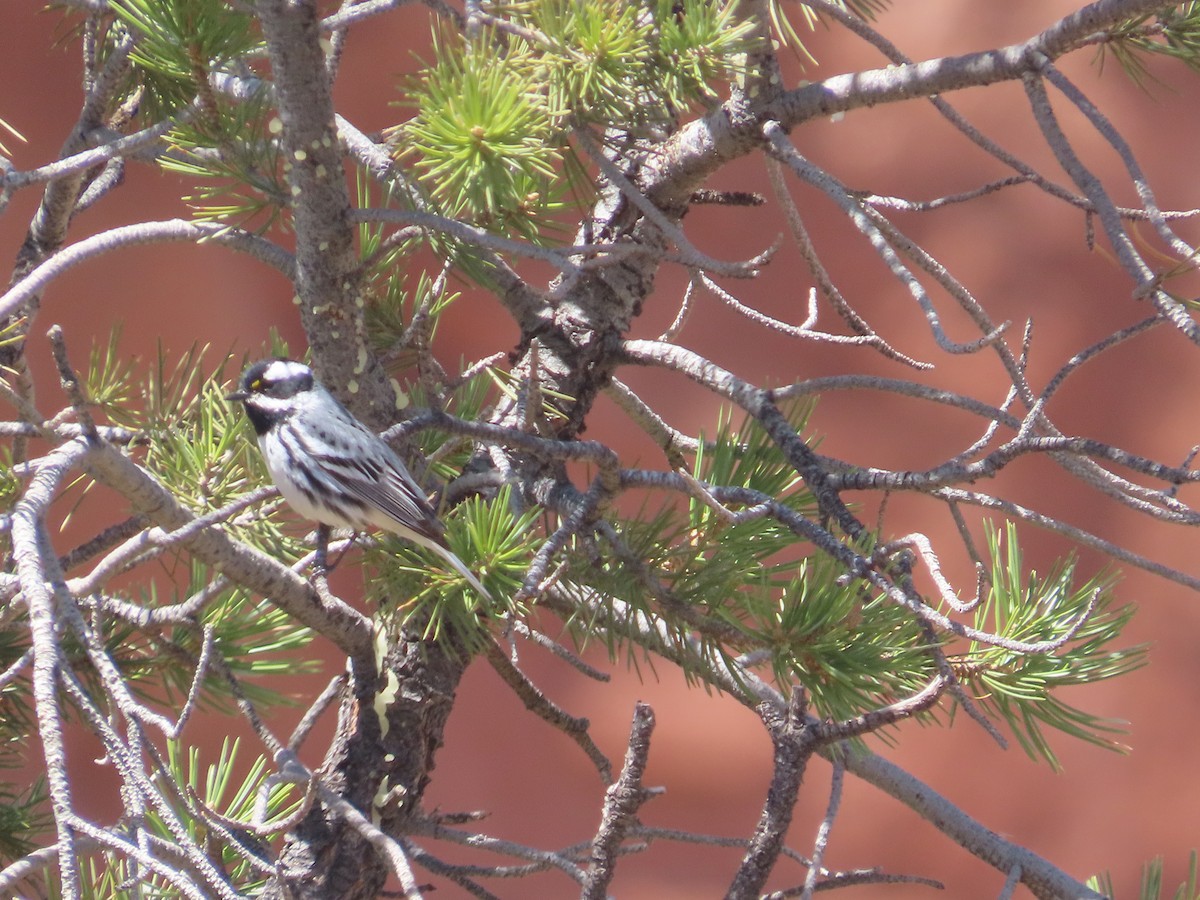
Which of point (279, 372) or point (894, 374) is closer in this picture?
point (279, 372)

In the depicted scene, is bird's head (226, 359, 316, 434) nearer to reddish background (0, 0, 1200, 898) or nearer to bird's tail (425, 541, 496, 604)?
bird's tail (425, 541, 496, 604)

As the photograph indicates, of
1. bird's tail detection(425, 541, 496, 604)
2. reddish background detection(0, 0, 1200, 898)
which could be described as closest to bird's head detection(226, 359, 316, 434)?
bird's tail detection(425, 541, 496, 604)

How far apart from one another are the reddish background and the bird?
41.4 inches

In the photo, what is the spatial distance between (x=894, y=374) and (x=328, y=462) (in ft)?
4.68

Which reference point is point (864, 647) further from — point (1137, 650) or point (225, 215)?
point (225, 215)

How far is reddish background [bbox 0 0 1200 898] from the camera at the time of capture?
200 cm

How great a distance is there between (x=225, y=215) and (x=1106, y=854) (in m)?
1.98

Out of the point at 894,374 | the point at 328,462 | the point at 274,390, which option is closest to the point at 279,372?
the point at 274,390

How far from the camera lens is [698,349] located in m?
2.16

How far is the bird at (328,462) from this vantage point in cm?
82

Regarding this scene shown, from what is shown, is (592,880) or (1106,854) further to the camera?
(1106,854)

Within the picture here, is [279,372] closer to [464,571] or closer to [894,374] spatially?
[464,571]

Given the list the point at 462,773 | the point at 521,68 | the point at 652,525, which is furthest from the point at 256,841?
the point at 462,773

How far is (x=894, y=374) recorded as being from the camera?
2154mm
